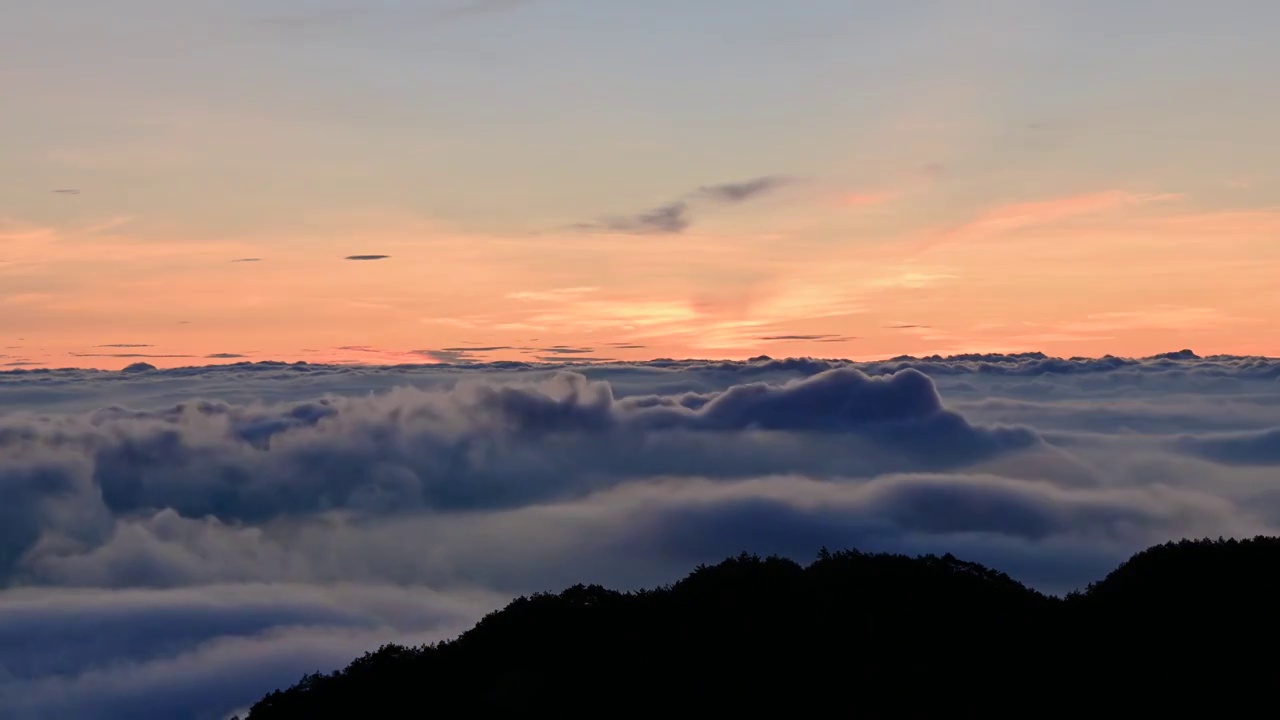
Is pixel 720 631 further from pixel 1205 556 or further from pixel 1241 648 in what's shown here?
pixel 1205 556

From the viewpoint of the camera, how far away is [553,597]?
69.6 metres

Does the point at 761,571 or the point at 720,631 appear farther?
the point at 761,571

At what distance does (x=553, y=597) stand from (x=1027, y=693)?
29609mm

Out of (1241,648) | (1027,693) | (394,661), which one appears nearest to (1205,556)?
(1241,648)

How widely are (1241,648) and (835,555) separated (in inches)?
945

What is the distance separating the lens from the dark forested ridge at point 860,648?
4897cm

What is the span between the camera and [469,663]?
212 feet

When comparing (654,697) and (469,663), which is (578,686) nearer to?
(654,697)

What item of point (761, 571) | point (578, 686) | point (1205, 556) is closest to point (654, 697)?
point (578, 686)

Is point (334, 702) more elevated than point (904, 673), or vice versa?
point (904, 673)

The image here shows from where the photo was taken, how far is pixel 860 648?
54.2 m

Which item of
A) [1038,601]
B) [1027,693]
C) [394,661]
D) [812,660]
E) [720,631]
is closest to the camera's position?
[1027,693]

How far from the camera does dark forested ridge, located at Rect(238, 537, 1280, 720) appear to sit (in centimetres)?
4897

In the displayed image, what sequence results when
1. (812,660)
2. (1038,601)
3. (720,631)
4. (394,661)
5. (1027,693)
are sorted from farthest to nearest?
(394,661)
(1038,601)
(720,631)
(812,660)
(1027,693)
